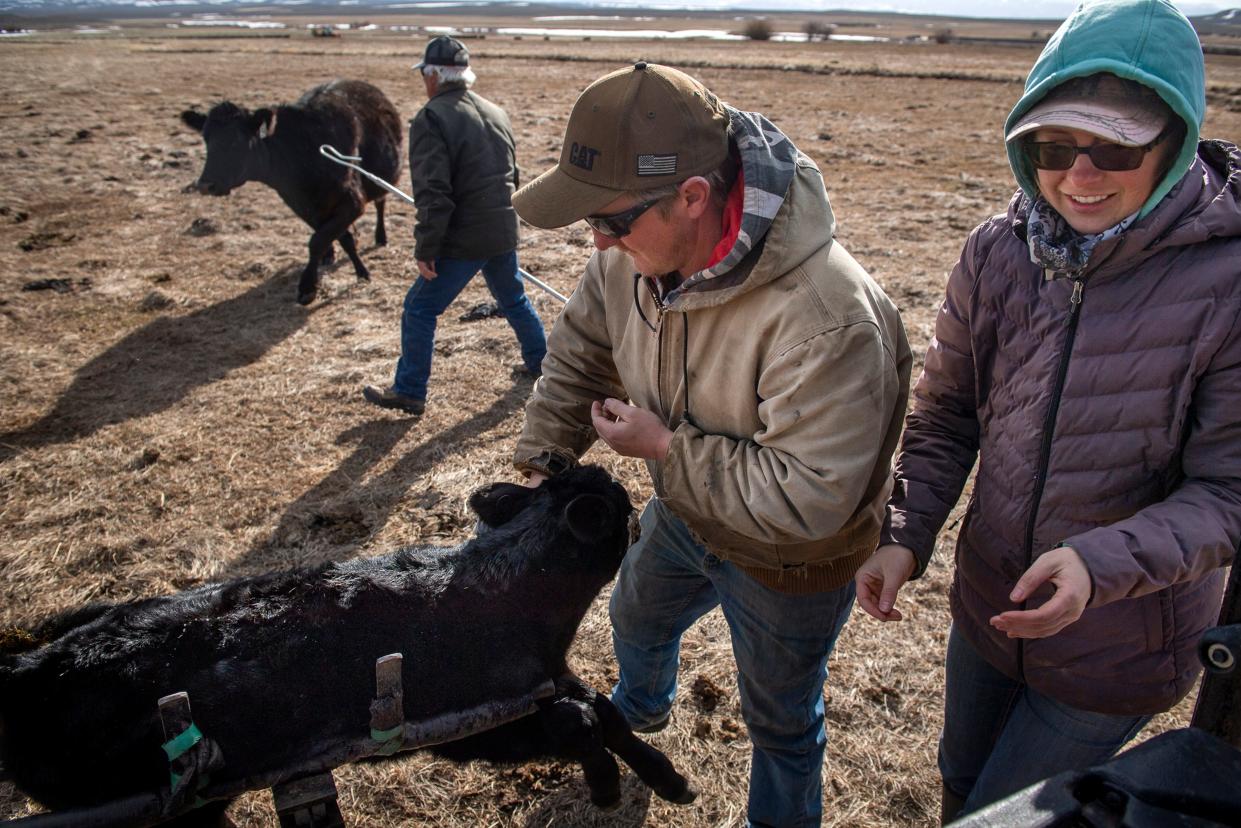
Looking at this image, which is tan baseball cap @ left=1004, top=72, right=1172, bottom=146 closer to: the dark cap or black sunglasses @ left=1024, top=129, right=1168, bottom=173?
black sunglasses @ left=1024, top=129, right=1168, bottom=173

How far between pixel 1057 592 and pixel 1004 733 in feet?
2.34

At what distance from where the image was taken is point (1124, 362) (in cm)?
172

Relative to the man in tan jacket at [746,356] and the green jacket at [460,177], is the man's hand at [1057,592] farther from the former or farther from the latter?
the green jacket at [460,177]

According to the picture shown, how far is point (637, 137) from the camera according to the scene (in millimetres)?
1802

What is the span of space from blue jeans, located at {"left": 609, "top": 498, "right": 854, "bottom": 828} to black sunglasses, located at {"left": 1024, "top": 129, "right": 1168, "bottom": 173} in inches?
49.4

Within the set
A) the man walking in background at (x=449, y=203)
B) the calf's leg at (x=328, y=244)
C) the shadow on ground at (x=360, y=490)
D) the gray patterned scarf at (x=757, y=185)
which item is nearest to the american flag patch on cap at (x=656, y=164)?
the gray patterned scarf at (x=757, y=185)

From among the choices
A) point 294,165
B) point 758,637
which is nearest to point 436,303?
point 294,165

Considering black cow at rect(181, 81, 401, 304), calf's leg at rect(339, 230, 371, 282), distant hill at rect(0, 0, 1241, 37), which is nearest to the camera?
black cow at rect(181, 81, 401, 304)

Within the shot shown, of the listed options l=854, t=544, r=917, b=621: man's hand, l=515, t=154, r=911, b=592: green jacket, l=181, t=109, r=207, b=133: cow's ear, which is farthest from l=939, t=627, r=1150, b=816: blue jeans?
l=181, t=109, r=207, b=133: cow's ear

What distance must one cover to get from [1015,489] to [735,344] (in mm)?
776

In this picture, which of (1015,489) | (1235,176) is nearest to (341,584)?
(1015,489)

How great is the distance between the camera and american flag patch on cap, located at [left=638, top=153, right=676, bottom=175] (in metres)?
1.81

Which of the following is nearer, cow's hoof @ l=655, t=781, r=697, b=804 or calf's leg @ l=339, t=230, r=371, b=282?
cow's hoof @ l=655, t=781, r=697, b=804

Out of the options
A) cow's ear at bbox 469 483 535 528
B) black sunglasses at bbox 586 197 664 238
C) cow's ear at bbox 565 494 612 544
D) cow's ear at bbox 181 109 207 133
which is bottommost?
cow's ear at bbox 469 483 535 528
